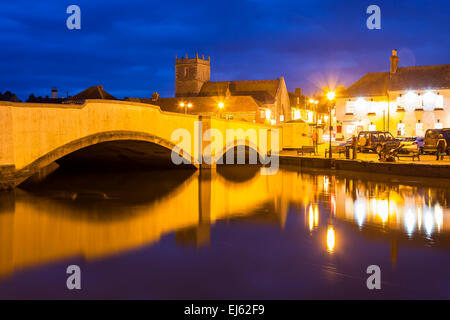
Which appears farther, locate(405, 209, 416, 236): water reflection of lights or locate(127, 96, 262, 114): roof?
locate(127, 96, 262, 114): roof

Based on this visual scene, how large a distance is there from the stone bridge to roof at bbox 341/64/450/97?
74.1 feet

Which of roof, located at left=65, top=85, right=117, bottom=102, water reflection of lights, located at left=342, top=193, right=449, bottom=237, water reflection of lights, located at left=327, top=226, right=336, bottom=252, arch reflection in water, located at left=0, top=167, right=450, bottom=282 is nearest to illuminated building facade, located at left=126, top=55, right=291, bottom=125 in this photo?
roof, located at left=65, top=85, right=117, bottom=102

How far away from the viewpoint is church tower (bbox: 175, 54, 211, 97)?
3474 inches

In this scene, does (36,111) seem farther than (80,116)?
No

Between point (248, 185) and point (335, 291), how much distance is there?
57.6ft

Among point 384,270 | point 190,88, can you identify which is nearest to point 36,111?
point 384,270

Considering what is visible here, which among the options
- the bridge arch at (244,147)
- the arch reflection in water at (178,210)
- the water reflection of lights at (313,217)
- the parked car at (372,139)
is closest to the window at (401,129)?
the parked car at (372,139)

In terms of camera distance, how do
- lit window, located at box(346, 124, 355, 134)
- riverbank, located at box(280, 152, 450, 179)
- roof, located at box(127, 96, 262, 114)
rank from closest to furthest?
riverbank, located at box(280, 152, 450, 179)
lit window, located at box(346, 124, 355, 134)
roof, located at box(127, 96, 262, 114)

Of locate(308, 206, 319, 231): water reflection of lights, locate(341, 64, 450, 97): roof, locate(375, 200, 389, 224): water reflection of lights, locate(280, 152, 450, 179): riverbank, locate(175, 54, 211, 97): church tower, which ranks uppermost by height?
locate(175, 54, 211, 97): church tower

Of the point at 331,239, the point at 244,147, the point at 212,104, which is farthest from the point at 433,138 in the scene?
the point at 212,104

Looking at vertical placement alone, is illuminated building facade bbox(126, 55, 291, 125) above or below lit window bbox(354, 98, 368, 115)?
above

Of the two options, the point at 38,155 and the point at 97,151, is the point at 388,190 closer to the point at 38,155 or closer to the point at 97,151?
the point at 38,155

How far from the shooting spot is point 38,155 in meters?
18.8

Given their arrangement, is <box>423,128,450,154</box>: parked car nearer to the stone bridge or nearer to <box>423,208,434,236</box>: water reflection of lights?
the stone bridge
